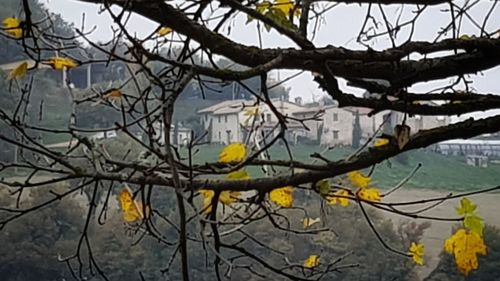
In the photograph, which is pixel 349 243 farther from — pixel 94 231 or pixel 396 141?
pixel 396 141

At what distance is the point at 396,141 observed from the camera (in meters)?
0.49

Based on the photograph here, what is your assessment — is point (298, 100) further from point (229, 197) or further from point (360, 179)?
point (229, 197)

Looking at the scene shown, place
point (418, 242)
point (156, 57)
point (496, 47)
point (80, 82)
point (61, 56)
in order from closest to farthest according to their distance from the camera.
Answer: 1. point (156, 57)
2. point (496, 47)
3. point (61, 56)
4. point (80, 82)
5. point (418, 242)

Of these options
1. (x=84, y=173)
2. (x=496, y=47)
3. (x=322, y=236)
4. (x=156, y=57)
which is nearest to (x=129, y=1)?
(x=156, y=57)

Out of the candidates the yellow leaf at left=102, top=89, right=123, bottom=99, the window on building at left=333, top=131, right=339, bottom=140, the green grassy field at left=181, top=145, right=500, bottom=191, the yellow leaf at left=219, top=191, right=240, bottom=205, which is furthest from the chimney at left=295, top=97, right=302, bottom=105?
the yellow leaf at left=102, top=89, right=123, bottom=99

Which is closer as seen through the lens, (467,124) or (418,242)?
(467,124)

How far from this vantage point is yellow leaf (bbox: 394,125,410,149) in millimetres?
472

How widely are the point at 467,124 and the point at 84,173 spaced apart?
33 cm

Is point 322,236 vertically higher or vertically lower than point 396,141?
lower

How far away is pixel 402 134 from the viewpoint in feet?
1.56

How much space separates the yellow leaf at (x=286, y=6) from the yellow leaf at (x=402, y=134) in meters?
0.21

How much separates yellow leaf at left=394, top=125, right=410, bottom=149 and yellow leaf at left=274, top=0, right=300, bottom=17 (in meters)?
0.21

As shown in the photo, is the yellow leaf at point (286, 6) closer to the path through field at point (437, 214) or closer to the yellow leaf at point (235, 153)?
the yellow leaf at point (235, 153)

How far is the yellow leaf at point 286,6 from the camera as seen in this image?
0.63m
